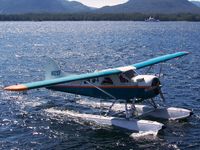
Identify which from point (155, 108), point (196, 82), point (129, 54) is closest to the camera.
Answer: point (155, 108)

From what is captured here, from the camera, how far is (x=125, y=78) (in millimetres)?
23797

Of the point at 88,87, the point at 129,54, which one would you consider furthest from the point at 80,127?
the point at 129,54

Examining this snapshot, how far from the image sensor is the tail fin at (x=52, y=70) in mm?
27453

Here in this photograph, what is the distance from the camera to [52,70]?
27.7 meters

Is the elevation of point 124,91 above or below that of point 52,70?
below

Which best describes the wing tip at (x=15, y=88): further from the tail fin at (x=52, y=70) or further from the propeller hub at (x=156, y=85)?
the propeller hub at (x=156, y=85)

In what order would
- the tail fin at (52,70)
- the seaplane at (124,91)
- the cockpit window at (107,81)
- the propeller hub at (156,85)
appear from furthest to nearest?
the tail fin at (52,70), the cockpit window at (107,81), the propeller hub at (156,85), the seaplane at (124,91)

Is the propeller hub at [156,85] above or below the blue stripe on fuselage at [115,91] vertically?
above

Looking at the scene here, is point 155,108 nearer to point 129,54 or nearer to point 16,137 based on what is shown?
point 16,137

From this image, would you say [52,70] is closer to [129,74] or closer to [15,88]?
[129,74]

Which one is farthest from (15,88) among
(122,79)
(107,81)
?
(122,79)

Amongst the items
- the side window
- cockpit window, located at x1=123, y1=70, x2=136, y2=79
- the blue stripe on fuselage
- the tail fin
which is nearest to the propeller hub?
the blue stripe on fuselage

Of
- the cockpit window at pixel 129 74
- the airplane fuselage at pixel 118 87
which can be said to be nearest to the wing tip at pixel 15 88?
the airplane fuselage at pixel 118 87

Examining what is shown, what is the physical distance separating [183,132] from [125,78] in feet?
14.6
